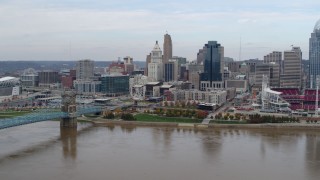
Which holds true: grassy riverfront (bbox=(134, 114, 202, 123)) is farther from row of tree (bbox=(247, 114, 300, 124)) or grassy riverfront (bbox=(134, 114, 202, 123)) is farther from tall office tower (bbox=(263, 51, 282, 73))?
tall office tower (bbox=(263, 51, 282, 73))

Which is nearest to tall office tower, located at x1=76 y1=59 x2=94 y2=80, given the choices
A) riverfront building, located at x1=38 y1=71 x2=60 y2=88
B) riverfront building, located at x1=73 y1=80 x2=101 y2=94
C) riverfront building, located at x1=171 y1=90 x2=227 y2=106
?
riverfront building, located at x1=38 y1=71 x2=60 y2=88

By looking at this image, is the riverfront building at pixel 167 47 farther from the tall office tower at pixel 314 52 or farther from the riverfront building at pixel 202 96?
the riverfront building at pixel 202 96

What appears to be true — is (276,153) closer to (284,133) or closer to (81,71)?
(284,133)

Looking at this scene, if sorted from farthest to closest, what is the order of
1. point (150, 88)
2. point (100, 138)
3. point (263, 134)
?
point (150, 88), point (263, 134), point (100, 138)

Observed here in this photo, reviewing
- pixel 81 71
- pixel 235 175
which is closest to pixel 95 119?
pixel 235 175

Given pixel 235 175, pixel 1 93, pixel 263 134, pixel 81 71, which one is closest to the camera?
pixel 235 175

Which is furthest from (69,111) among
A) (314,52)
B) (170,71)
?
(314,52)

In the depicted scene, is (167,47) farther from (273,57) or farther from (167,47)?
(273,57)

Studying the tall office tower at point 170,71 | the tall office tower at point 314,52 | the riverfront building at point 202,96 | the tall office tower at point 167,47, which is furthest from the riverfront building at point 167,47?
the riverfront building at point 202,96
